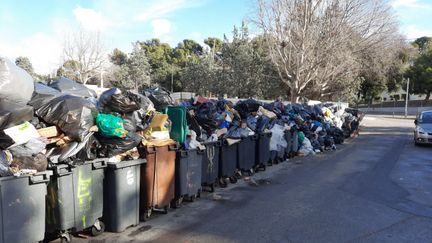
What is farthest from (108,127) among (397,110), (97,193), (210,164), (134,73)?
(397,110)

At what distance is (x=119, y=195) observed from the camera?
5.08 m

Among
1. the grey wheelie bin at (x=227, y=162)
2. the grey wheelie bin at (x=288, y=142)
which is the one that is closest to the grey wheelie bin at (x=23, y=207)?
the grey wheelie bin at (x=227, y=162)

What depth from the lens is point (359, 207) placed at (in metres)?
6.52

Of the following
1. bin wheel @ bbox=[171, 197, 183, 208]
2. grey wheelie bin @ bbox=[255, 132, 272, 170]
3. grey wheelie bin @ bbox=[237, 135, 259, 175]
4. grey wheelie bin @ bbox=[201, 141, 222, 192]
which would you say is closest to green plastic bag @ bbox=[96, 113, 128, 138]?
bin wheel @ bbox=[171, 197, 183, 208]

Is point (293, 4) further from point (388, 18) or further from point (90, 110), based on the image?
point (90, 110)

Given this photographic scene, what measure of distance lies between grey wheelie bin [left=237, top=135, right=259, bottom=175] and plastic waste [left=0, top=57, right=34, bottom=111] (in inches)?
197

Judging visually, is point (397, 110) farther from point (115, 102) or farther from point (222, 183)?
point (115, 102)

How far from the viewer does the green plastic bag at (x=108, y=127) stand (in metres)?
5.18

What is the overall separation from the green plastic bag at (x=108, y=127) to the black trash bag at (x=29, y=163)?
0.99 metres

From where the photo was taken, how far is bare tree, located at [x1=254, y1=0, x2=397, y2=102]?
1005 inches

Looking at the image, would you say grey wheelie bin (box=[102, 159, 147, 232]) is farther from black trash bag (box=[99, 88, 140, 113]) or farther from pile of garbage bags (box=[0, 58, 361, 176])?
black trash bag (box=[99, 88, 140, 113])

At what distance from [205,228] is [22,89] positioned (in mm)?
2766

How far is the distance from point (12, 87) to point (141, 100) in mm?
2198

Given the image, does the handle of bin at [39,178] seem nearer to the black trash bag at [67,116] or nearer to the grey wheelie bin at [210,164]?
the black trash bag at [67,116]
